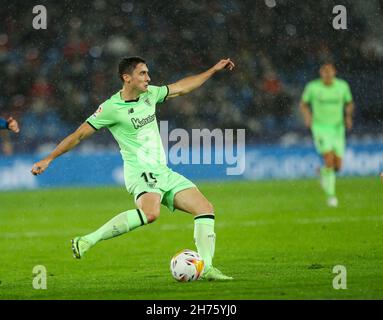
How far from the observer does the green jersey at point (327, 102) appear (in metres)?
15.6

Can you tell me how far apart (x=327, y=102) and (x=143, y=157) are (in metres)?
7.73

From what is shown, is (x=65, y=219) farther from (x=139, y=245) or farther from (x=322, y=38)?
(x=322, y=38)

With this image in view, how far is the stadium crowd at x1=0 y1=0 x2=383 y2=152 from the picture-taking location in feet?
58.1

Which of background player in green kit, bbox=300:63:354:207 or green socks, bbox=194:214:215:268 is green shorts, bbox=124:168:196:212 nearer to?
green socks, bbox=194:214:215:268

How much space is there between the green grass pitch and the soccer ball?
0.23 ft

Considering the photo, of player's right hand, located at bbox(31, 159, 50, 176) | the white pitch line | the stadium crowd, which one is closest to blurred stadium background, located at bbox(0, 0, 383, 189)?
the stadium crowd

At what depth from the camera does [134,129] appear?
8430 mm

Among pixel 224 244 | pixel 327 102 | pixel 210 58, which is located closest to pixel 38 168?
pixel 224 244

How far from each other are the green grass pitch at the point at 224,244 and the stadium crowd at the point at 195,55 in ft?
4.63

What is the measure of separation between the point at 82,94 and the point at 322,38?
4.44 meters

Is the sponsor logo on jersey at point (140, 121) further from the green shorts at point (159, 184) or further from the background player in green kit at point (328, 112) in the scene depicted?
the background player in green kit at point (328, 112)

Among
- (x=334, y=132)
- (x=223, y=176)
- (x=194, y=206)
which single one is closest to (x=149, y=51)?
(x=223, y=176)

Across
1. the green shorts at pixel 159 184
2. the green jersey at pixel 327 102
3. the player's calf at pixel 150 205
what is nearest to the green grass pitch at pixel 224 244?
the player's calf at pixel 150 205

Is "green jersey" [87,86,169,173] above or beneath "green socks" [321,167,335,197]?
beneath
